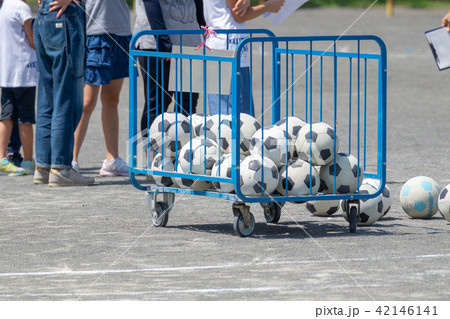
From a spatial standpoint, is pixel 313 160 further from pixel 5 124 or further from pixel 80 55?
pixel 5 124

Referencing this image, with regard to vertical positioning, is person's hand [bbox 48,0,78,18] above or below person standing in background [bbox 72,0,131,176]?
above

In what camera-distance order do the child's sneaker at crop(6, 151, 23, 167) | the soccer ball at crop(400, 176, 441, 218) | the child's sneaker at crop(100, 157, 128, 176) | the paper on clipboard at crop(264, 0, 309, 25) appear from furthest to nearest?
the child's sneaker at crop(6, 151, 23, 167) < the child's sneaker at crop(100, 157, 128, 176) < the paper on clipboard at crop(264, 0, 309, 25) < the soccer ball at crop(400, 176, 441, 218)

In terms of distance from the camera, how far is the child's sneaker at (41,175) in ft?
32.3

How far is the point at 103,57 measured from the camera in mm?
10125

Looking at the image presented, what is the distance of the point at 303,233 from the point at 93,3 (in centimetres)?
391

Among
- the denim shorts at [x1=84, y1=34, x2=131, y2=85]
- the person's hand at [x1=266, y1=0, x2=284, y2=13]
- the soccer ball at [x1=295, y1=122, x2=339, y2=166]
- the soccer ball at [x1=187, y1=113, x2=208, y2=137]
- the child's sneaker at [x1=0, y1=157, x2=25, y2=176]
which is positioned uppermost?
the person's hand at [x1=266, y1=0, x2=284, y2=13]

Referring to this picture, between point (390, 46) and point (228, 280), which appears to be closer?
point (228, 280)

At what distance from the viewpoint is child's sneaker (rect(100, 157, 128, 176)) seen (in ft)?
34.0

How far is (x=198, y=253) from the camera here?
6781mm

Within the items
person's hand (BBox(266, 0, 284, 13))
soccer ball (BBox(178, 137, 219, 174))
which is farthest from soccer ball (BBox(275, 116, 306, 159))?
person's hand (BBox(266, 0, 284, 13))

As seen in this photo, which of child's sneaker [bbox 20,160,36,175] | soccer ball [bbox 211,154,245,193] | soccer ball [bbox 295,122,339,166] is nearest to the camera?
soccer ball [bbox 211,154,245,193]

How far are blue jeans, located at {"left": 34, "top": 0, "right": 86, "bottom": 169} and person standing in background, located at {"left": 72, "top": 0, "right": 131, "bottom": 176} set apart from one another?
483 mm

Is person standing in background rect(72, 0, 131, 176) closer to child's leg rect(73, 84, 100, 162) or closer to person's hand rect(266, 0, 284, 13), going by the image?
child's leg rect(73, 84, 100, 162)
